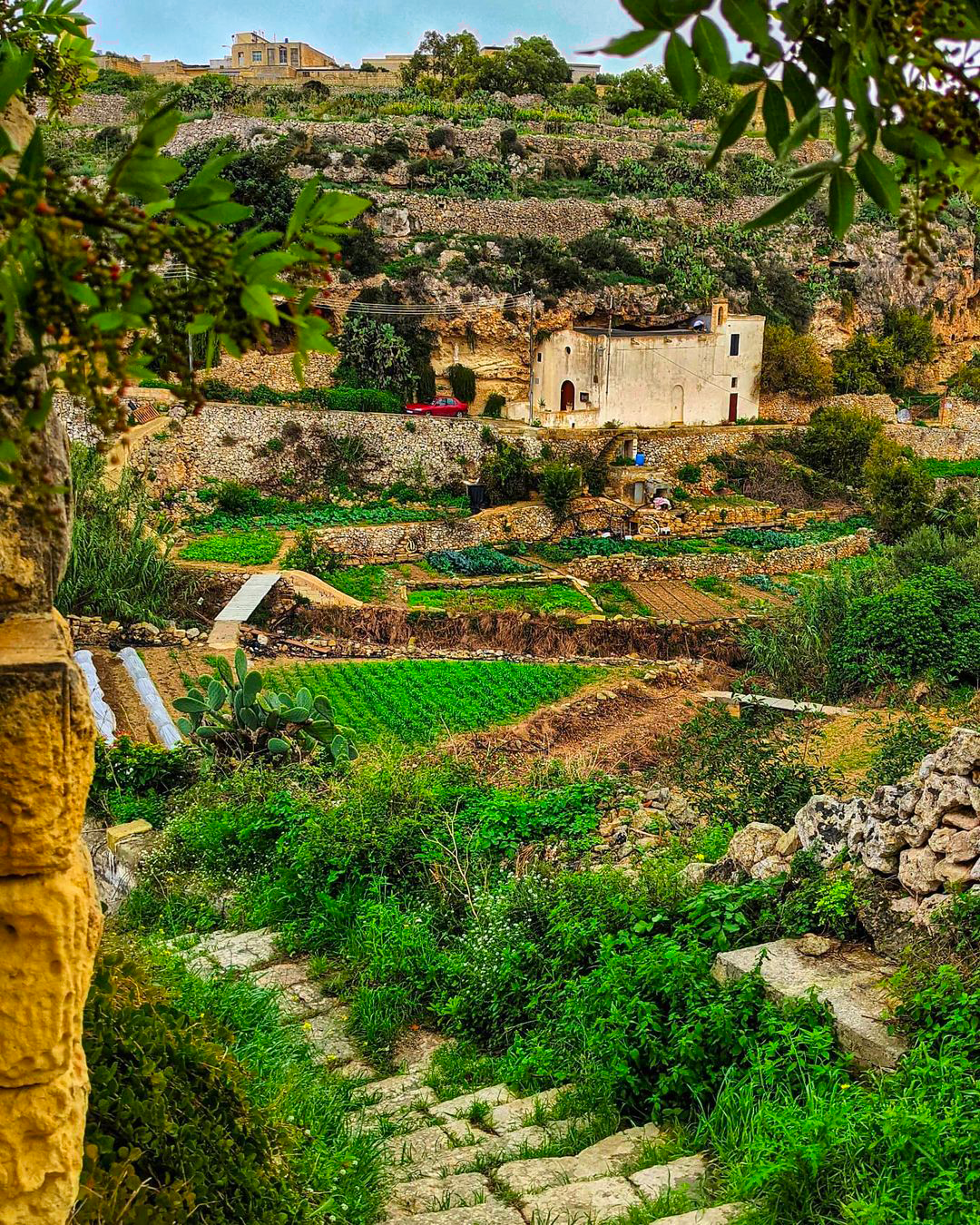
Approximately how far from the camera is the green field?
1619cm

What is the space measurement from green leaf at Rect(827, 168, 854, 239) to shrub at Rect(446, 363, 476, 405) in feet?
116

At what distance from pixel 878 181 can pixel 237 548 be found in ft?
80.3

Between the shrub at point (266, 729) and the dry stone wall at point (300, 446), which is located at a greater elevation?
the dry stone wall at point (300, 446)

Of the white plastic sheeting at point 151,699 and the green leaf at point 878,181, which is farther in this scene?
the white plastic sheeting at point 151,699

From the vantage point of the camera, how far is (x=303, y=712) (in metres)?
10.7

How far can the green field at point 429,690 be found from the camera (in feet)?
53.1

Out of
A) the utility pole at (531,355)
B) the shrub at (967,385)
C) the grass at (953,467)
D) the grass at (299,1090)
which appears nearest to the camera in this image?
the grass at (299,1090)

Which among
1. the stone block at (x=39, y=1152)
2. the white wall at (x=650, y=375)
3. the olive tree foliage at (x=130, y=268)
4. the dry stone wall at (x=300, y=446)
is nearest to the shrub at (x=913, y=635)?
the stone block at (x=39, y=1152)

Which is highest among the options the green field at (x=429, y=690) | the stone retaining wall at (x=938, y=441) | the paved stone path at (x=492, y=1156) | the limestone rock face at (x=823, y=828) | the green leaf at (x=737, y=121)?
the stone retaining wall at (x=938, y=441)

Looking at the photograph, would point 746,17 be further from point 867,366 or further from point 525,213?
point 867,366

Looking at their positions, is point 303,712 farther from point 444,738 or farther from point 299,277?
point 299,277

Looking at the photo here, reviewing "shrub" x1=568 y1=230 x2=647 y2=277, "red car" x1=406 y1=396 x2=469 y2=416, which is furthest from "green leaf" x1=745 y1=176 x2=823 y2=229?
"shrub" x1=568 y1=230 x2=647 y2=277

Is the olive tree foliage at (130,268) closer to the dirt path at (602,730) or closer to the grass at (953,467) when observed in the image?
the dirt path at (602,730)

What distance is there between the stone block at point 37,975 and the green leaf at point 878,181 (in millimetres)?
1861
